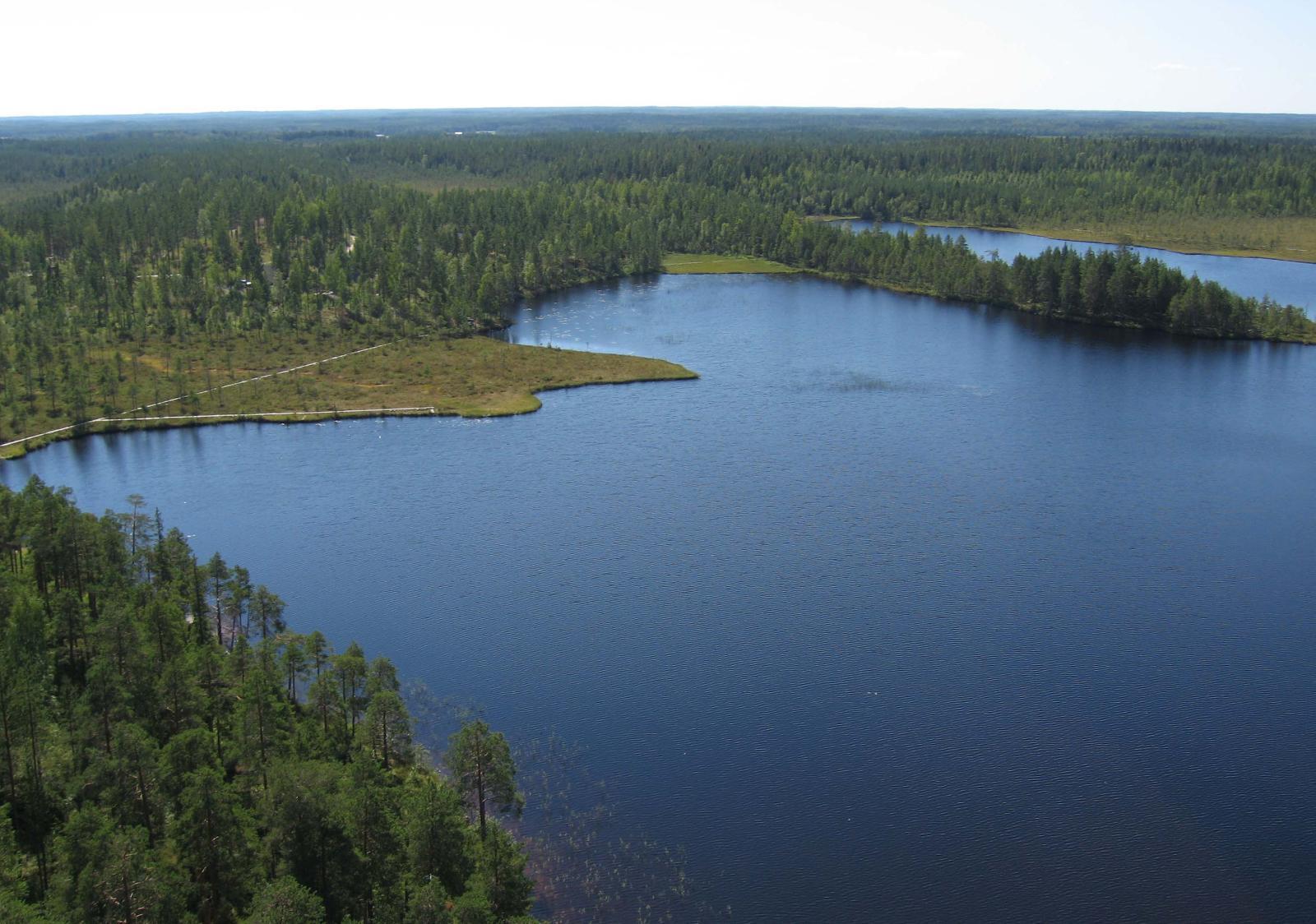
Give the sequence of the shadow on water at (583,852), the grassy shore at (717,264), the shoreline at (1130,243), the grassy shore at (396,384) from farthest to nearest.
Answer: the shoreline at (1130,243) → the grassy shore at (717,264) → the grassy shore at (396,384) → the shadow on water at (583,852)

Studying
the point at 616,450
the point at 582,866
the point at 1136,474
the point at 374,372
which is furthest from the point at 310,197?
the point at 582,866

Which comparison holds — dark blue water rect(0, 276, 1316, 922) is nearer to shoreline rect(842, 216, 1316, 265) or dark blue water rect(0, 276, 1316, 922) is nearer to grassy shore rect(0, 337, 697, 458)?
grassy shore rect(0, 337, 697, 458)

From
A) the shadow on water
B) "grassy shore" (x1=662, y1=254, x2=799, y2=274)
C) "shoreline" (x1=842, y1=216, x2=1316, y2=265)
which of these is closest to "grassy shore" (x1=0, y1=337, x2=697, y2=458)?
the shadow on water

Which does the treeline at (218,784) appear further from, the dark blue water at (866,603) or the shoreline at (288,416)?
the shoreline at (288,416)

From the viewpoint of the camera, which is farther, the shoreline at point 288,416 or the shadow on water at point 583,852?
the shoreline at point 288,416

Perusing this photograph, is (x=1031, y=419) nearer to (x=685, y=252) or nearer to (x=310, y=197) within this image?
(x=685, y=252)

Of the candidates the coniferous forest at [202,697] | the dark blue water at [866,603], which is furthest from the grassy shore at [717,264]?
the dark blue water at [866,603]
